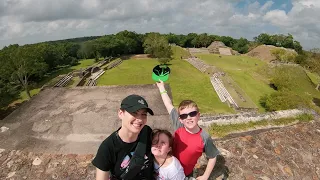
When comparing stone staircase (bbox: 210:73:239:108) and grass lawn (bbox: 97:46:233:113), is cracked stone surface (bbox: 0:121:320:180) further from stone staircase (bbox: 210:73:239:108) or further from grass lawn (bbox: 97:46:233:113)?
stone staircase (bbox: 210:73:239:108)

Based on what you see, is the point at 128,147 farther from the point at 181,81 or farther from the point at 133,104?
the point at 181,81

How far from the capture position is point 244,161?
486cm

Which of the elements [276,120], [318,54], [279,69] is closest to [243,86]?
[279,69]

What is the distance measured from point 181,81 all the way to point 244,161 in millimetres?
27373

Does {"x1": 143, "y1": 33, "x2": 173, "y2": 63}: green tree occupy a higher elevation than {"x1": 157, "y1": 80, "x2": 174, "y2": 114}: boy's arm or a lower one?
lower

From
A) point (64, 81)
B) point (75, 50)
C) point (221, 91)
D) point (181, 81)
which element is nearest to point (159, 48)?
point (181, 81)

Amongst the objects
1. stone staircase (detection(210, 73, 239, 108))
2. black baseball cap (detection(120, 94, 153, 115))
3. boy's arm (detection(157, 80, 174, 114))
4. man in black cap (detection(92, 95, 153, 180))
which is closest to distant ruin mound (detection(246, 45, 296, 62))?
stone staircase (detection(210, 73, 239, 108))

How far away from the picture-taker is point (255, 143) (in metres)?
5.34

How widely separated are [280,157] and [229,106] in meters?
19.9

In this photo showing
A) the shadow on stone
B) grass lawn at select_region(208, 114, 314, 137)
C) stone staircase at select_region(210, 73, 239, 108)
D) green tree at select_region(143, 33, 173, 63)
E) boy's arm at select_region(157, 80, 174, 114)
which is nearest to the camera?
boy's arm at select_region(157, 80, 174, 114)

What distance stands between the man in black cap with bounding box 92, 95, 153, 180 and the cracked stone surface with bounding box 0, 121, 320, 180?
71.9 inches

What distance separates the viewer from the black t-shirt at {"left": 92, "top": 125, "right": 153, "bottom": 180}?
250cm

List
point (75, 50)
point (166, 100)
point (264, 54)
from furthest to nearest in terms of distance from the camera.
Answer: point (75, 50) → point (264, 54) → point (166, 100)

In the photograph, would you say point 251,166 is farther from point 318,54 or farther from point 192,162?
point 318,54
